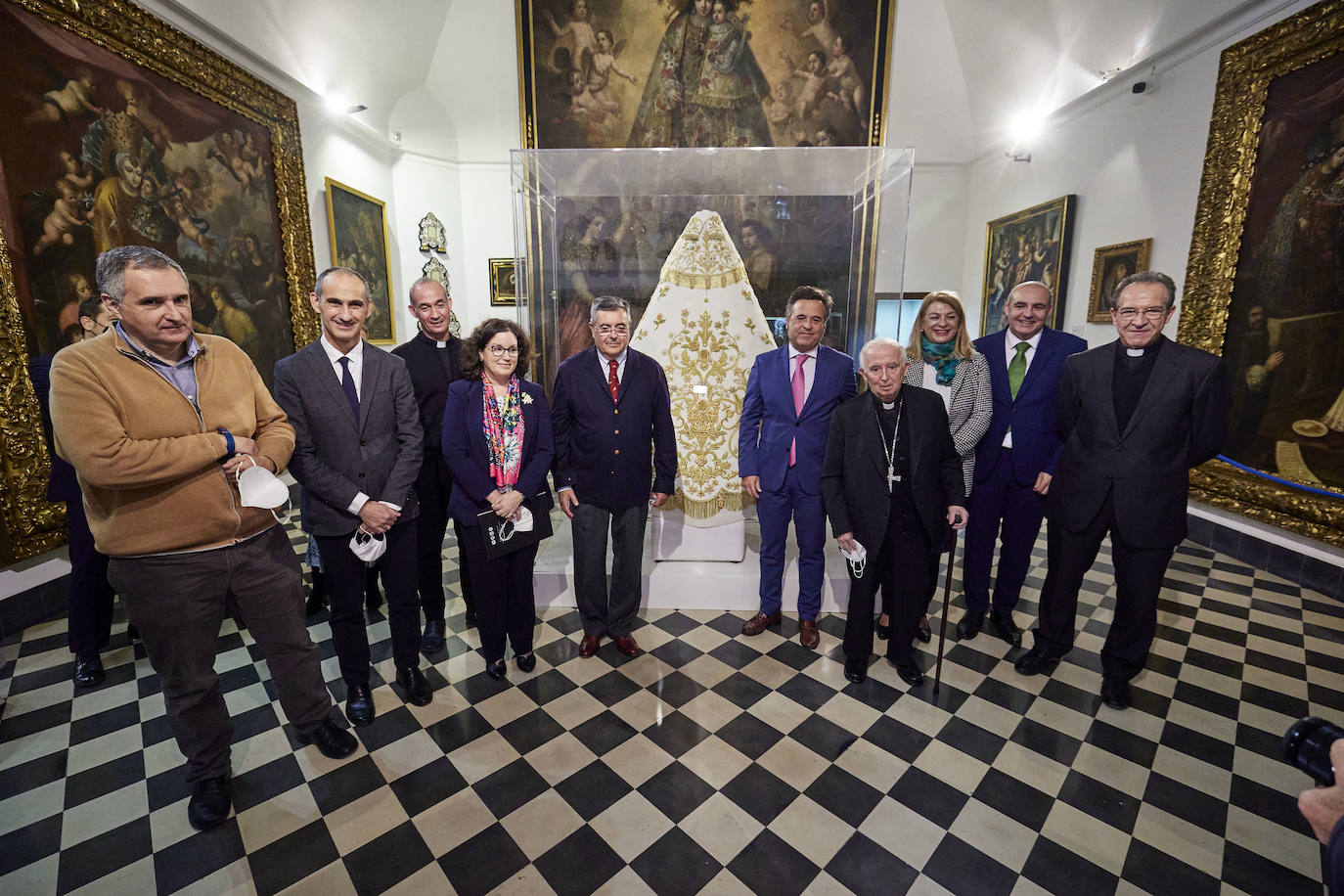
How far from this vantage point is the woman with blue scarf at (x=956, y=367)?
321 cm

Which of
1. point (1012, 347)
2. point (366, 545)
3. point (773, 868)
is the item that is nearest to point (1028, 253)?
point (1012, 347)

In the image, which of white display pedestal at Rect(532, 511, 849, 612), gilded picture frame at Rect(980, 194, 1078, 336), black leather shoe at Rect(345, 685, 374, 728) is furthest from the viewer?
gilded picture frame at Rect(980, 194, 1078, 336)

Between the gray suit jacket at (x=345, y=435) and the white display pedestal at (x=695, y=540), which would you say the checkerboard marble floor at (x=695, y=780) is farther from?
the gray suit jacket at (x=345, y=435)

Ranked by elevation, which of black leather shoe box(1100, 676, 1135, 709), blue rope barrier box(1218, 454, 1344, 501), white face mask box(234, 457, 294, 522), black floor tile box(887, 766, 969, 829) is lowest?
black floor tile box(887, 766, 969, 829)

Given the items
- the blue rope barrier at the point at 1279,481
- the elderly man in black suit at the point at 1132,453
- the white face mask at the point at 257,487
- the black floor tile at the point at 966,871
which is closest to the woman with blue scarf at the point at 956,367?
the elderly man in black suit at the point at 1132,453

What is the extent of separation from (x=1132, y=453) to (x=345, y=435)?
3582 mm

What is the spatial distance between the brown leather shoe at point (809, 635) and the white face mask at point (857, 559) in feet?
1.96

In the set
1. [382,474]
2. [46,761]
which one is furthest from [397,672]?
[46,761]

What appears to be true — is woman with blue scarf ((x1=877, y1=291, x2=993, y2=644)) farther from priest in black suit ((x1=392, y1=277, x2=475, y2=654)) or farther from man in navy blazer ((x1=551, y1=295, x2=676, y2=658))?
priest in black suit ((x1=392, y1=277, x2=475, y2=654))

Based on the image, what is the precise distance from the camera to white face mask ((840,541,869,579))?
9.27 ft

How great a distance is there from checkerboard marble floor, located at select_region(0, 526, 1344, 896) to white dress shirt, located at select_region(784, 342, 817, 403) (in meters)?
1.55

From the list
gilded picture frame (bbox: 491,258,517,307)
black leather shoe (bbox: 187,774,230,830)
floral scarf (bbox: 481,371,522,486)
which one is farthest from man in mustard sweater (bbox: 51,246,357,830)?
gilded picture frame (bbox: 491,258,517,307)

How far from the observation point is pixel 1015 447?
3.29 meters

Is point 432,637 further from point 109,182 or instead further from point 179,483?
point 109,182
